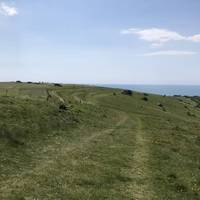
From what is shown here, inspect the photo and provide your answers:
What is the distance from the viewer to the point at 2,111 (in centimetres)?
4172

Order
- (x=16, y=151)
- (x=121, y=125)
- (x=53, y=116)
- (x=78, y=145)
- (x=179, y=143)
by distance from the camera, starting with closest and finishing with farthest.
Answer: (x=16, y=151) < (x=78, y=145) < (x=179, y=143) < (x=53, y=116) < (x=121, y=125)

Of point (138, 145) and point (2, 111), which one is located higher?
point (2, 111)

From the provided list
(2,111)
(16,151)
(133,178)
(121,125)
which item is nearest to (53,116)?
(2,111)

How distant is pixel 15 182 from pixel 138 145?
20122 mm

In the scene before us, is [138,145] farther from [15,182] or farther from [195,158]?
[15,182]

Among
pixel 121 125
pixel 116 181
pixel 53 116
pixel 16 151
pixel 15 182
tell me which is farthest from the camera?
pixel 121 125

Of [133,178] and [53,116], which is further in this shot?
[53,116]

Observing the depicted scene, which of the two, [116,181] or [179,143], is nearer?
[116,181]

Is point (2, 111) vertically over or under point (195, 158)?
over

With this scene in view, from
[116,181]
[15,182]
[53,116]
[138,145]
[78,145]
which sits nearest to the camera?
[15,182]

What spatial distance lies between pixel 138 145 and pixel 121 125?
17.9 metres

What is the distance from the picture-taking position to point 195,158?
36.2m

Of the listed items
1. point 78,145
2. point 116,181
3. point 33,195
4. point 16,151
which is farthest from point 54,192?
point 78,145

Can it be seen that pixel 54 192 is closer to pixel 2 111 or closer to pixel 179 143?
pixel 2 111
